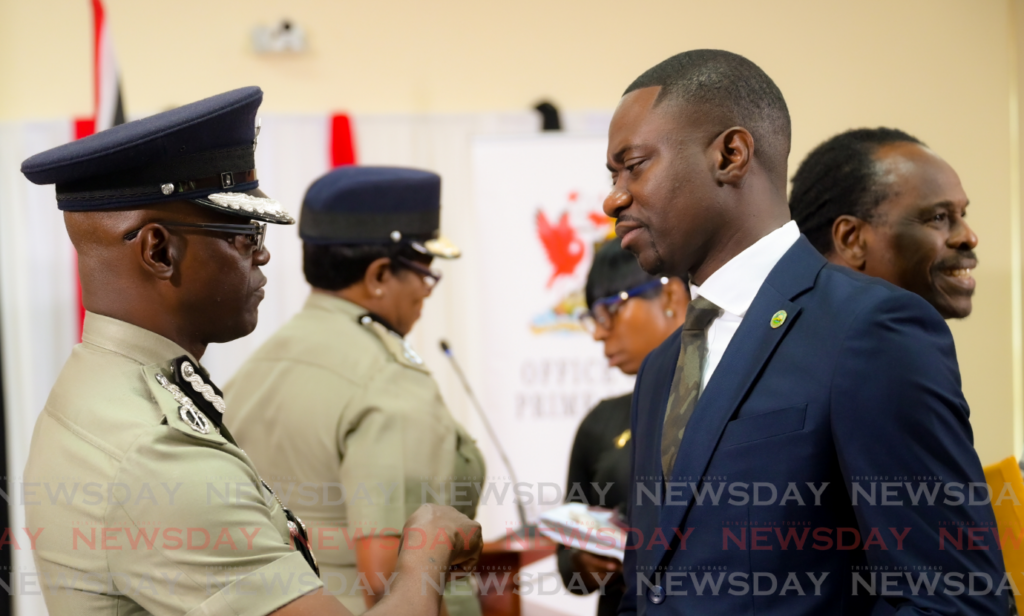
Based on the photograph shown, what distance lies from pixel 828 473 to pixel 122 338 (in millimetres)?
951

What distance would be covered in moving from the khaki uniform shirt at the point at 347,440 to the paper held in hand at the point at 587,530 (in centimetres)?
27

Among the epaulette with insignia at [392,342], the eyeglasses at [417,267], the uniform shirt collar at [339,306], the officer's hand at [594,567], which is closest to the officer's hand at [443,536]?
the officer's hand at [594,567]

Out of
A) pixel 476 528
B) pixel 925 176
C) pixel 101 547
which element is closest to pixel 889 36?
pixel 925 176

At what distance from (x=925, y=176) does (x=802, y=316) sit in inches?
29.2

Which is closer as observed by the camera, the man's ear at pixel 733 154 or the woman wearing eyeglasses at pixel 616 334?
the man's ear at pixel 733 154

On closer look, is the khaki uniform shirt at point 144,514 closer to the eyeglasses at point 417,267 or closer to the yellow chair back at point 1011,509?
the eyeglasses at point 417,267

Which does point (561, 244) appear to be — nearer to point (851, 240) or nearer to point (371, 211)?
point (371, 211)

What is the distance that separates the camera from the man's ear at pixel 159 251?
1.16 m

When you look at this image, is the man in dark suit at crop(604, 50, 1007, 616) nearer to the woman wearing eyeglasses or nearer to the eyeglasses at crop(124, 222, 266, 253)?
A: the eyeglasses at crop(124, 222, 266, 253)

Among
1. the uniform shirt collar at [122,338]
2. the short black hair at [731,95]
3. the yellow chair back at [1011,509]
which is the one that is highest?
the short black hair at [731,95]

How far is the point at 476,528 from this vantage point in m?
1.40

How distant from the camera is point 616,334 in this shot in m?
2.33

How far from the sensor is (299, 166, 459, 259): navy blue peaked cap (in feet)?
7.11

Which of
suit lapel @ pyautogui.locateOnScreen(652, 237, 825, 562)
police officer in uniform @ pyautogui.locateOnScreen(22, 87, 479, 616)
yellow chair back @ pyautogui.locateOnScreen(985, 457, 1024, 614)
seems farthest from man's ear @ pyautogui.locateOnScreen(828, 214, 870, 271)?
police officer in uniform @ pyautogui.locateOnScreen(22, 87, 479, 616)
